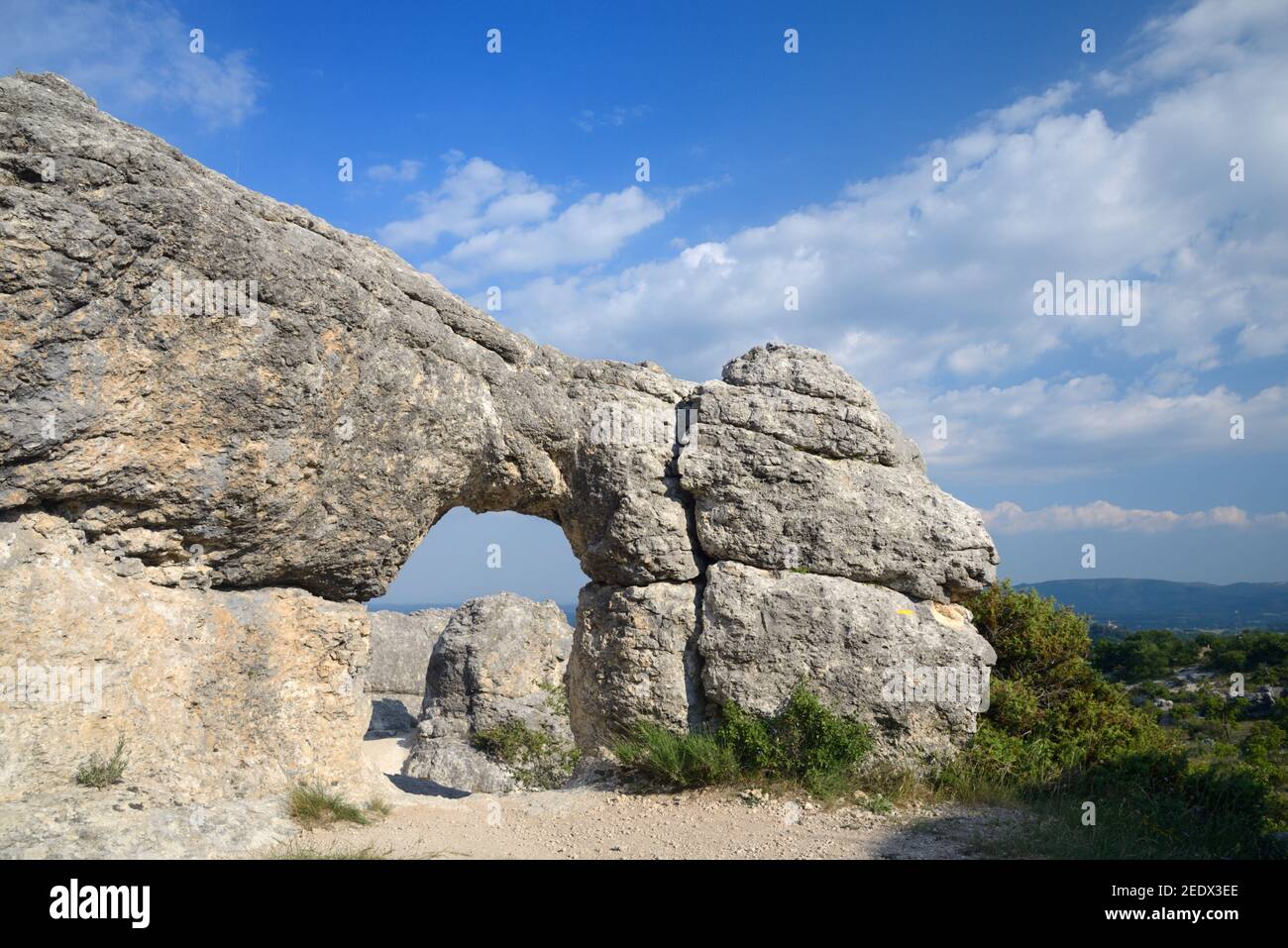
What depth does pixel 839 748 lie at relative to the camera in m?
8.39

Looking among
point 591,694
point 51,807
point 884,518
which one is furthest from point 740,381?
point 51,807

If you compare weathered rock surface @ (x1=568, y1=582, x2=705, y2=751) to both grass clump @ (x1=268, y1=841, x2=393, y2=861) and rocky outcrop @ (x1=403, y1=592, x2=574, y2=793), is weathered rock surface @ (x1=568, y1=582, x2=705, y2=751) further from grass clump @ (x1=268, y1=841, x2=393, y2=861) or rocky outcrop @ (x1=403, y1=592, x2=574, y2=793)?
rocky outcrop @ (x1=403, y1=592, x2=574, y2=793)

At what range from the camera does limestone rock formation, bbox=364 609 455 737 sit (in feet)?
73.5

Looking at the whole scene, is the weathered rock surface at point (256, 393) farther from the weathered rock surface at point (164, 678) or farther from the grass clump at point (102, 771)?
the grass clump at point (102, 771)

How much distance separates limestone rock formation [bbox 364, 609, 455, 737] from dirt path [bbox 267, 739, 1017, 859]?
14.5 m

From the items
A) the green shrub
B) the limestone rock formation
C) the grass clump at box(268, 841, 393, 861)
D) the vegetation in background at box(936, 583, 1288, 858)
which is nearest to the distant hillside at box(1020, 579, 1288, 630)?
the limestone rock formation

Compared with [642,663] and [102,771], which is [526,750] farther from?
[102,771]

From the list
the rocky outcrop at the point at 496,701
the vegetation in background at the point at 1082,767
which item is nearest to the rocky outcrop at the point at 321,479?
the vegetation in background at the point at 1082,767

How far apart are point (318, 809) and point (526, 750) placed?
10.7 m

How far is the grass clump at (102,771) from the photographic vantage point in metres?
6.31

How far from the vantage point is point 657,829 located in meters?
7.62

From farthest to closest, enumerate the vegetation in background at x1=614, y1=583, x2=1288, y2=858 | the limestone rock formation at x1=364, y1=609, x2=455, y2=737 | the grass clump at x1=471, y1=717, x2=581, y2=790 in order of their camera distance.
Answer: the limestone rock formation at x1=364, y1=609, x2=455, y2=737 → the grass clump at x1=471, y1=717, x2=581, y2=790 → the vegetation in background at x1=614, y1=583, x2=1288, y2=858

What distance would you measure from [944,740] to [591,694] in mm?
3932

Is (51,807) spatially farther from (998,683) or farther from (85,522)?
(998,683)
